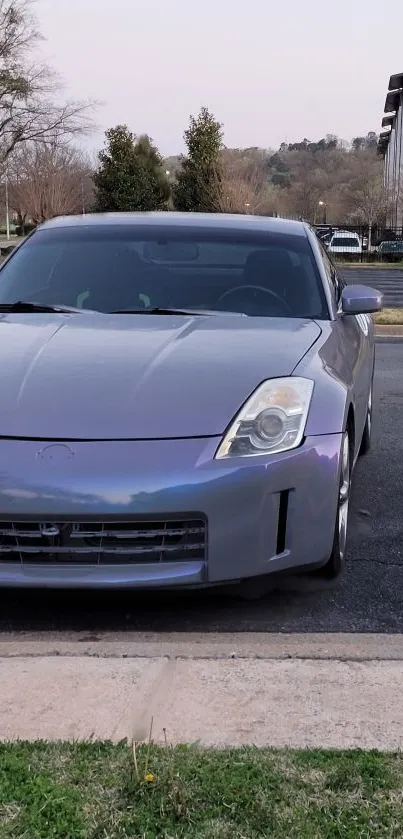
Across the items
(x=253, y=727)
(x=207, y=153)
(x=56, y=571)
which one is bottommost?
(x=253, y=727)

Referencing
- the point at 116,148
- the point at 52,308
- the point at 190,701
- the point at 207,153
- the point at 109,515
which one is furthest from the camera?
the point at 116,148

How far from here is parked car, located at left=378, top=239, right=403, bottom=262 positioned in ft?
111

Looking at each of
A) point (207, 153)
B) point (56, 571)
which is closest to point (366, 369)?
point (56, 571)

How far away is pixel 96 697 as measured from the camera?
2.31 metres

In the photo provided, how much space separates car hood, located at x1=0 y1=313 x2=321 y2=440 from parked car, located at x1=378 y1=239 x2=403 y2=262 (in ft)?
103

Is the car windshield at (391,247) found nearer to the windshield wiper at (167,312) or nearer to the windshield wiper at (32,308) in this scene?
the windshield wiper at (167,312)

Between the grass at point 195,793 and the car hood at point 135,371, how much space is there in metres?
1.03

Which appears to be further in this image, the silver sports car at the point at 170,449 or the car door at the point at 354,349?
the car door at the point at 354,349

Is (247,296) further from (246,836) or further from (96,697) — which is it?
(246,836)

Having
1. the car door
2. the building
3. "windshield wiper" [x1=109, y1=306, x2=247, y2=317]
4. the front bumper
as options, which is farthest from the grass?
the building

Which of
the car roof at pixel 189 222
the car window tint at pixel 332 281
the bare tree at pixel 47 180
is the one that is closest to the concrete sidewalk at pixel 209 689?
the car window tint at pixel 332 281

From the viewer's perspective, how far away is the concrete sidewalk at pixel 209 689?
7.05ft

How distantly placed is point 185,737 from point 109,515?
29.2 inches

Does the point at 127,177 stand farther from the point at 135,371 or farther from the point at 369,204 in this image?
the point at 135,371
